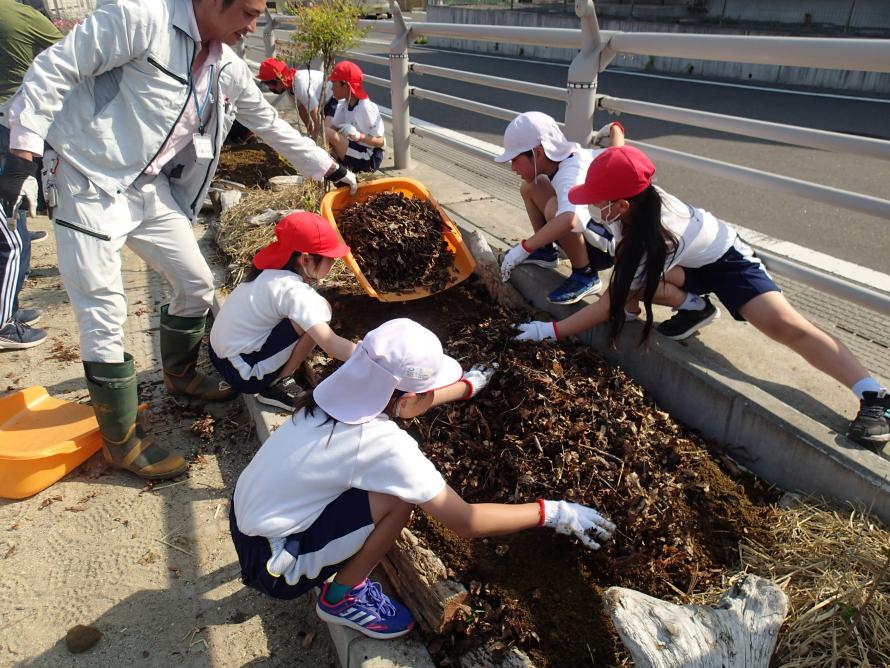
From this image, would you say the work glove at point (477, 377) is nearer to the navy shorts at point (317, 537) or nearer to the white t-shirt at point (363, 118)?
the navy shorts at point (317, 537)

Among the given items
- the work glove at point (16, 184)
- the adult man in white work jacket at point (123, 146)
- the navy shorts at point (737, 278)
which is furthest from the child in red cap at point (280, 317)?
the navy shorts at point (737, 278)

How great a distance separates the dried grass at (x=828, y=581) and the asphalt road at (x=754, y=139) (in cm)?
316

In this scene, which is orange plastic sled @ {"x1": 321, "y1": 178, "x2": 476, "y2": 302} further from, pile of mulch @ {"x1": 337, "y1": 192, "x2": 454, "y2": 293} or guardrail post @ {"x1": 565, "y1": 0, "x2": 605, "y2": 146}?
guardrail post @ {"x1": 565, "y1": 0, "x2": 605, "y2": 146}

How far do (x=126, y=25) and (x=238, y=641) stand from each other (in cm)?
213

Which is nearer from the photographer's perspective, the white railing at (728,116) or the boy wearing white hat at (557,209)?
the white railing at (728,116)

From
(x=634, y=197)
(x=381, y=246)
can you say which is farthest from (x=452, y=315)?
(x=634, y=197)

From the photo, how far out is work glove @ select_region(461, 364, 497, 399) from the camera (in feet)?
8.40

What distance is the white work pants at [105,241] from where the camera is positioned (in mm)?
2480

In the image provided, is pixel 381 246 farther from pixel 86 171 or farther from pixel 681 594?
pixel 681 594

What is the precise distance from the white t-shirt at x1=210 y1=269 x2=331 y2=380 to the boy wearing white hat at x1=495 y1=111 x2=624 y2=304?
1139 mm

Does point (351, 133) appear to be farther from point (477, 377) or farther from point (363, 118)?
point (477, 377)

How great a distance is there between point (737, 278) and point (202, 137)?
91.3 inches

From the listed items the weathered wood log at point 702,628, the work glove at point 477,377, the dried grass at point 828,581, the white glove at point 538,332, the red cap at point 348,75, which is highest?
the red cap at point 348,75

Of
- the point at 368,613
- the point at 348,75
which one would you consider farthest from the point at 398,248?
the point at 348,75
